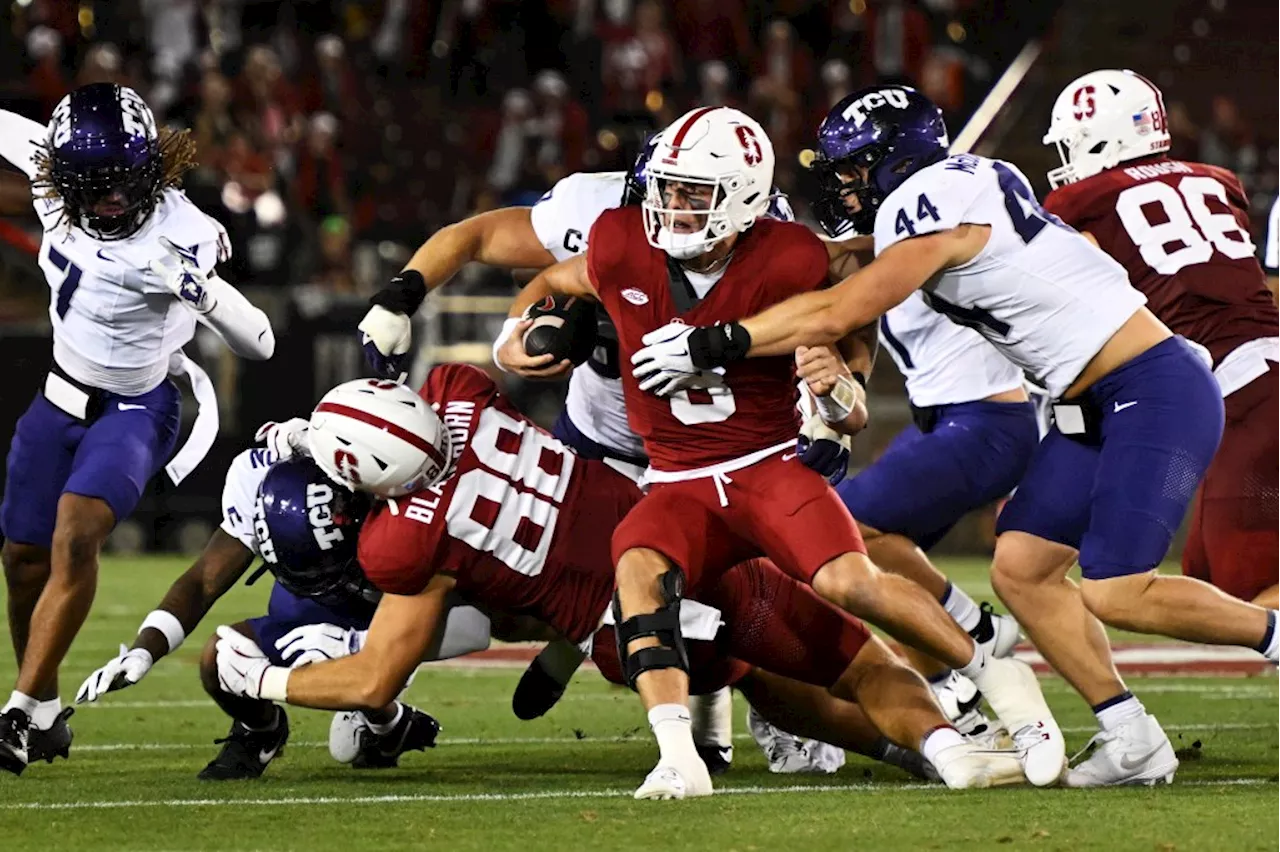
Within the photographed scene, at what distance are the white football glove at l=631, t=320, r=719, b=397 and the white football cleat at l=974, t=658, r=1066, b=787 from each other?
3.32 ft

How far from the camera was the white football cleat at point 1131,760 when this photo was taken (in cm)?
506

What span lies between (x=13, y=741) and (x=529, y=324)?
1.71 meters

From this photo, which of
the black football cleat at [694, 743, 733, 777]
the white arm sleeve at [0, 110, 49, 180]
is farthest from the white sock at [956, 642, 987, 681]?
the white arm sleeve at [0, 110, 49, 180]

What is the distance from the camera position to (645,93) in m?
15.6

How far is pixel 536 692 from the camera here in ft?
19.0

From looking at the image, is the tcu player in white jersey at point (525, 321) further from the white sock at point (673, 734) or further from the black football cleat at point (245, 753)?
the white sock at point (673, 734)

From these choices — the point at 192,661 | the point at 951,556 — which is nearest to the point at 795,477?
the point at 192,661

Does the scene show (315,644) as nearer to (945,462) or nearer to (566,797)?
(566,797)

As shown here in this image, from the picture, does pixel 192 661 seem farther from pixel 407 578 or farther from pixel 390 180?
pixel 390 180

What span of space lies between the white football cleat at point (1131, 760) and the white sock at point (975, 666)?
1.04 ft

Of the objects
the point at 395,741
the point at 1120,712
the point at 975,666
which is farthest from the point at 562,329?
the point at 1120,712

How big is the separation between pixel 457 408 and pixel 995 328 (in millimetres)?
1349

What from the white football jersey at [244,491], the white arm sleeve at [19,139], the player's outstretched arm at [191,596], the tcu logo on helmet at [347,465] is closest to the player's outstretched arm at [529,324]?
the tcu logo on helmet at [347,465]

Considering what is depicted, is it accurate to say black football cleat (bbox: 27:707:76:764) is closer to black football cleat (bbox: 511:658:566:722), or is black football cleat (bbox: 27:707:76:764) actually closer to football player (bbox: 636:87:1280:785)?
black football cleat (bbox: 511:658:566:722)
